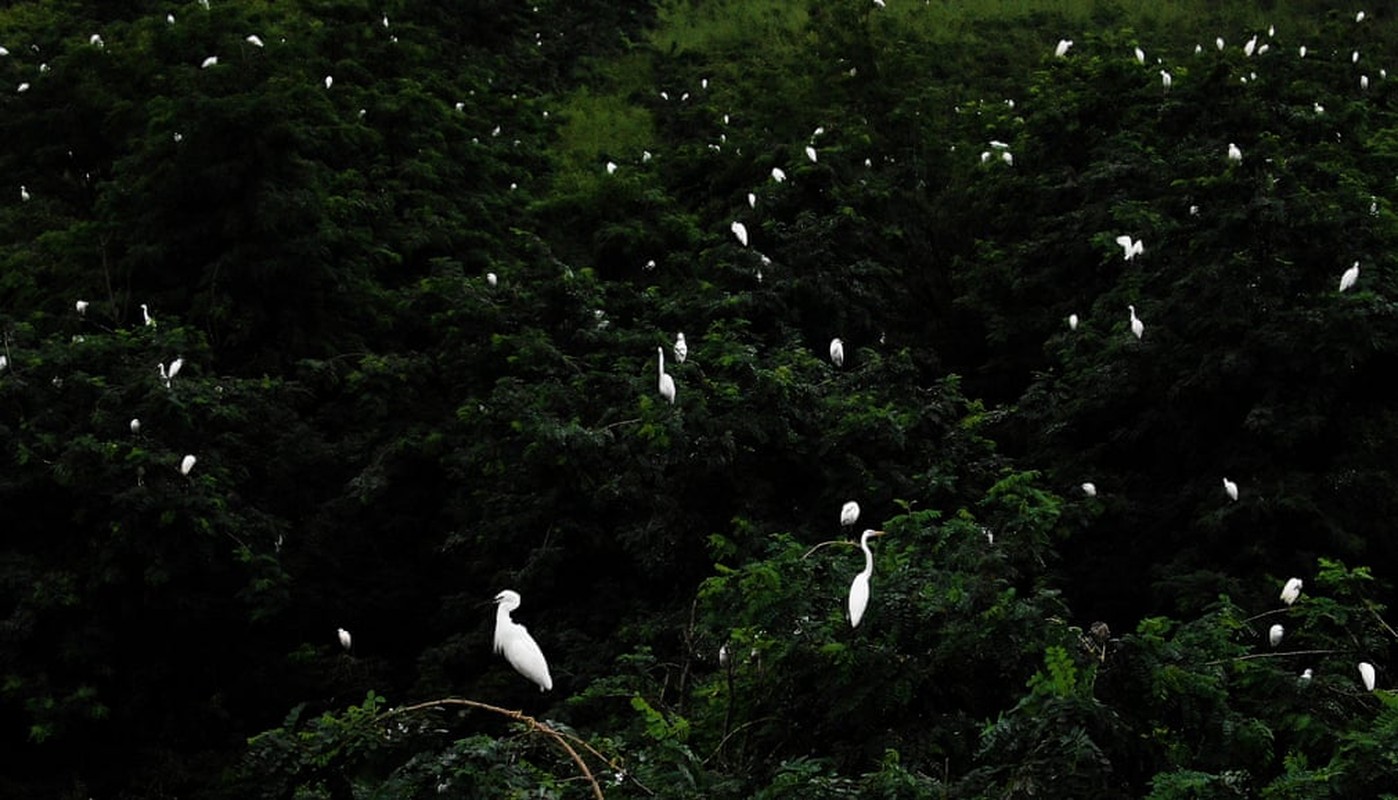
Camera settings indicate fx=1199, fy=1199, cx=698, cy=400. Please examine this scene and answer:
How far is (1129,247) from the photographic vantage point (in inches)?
312

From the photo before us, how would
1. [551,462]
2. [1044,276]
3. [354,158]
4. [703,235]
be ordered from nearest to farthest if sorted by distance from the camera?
[551,462] < [1044,276] < [703,235] < [354,158]

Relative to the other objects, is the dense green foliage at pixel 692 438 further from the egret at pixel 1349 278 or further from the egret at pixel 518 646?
the egret at pixel 518 646

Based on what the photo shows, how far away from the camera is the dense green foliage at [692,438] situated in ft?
11.2

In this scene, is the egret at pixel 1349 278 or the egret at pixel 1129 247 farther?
the egret at pixel 1129 247

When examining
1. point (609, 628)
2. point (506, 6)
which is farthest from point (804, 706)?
point (506, 6)

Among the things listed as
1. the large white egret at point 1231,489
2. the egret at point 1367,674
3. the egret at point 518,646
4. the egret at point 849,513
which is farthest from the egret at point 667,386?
the egret at point 1367,674

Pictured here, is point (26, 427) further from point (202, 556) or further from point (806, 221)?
point (806, 221)

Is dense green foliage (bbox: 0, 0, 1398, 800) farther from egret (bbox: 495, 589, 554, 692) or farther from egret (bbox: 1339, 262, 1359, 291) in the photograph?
egret (bbox: 495, 589, 554, 692)

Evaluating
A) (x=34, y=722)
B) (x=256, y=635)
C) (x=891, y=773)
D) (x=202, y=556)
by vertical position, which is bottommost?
(x=256, y=635)

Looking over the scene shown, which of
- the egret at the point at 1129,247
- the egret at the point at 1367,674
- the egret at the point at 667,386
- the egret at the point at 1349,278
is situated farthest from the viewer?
the egret at the point at 1129,247

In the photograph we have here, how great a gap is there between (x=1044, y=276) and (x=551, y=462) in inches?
186

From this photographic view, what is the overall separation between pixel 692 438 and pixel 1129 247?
12.3ft

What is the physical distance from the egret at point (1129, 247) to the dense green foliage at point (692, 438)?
0.08 meters

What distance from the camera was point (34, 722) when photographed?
595 centimetres
